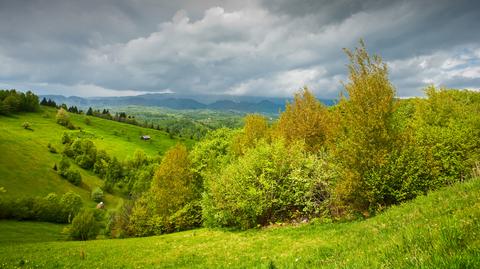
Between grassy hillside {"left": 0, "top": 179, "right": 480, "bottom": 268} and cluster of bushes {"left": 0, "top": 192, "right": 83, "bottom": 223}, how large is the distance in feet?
259

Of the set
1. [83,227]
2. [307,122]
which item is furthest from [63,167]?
[307,122]

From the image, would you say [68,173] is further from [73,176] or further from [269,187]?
[269,187]

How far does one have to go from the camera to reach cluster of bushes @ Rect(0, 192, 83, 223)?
9000 cm

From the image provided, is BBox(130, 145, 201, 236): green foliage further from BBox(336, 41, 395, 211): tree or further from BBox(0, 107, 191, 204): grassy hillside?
BBox(0, 107, 191, 204): grassy hillside

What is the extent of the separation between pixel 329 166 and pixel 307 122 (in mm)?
16095

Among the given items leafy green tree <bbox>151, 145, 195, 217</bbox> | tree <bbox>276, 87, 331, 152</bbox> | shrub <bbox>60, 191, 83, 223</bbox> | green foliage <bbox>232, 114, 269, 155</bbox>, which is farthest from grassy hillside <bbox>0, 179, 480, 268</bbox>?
shrub <bbox>60, 191, 83, 223</bbox>

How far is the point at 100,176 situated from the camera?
156625 mm

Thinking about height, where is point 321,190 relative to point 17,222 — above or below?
above

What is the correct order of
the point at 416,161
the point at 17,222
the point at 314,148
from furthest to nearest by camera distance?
the point at 17,222
the point at 314,148
the point at 416,161

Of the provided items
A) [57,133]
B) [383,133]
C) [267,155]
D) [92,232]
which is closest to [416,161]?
[383,133]

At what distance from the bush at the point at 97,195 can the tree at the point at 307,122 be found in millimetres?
109601

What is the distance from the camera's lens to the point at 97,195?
13075 centimetres

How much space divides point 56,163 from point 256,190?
13661cm

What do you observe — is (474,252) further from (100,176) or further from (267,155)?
(100,176)
